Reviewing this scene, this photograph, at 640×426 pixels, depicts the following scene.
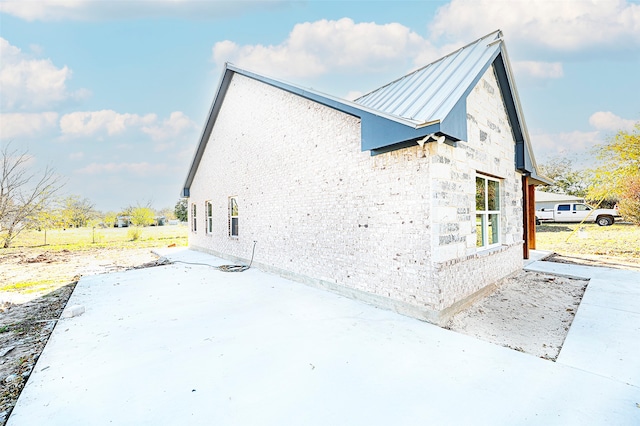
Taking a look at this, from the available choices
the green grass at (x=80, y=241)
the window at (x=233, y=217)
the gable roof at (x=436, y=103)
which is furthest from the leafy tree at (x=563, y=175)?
the green grass at (x=80, y=241)

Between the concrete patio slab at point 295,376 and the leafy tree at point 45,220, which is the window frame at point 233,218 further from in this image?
the leafy tree at point 45,220

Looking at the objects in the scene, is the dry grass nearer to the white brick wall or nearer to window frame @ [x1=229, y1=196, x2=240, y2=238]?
window frame @ [x1=229, y1=196, x2=240, y2=238]

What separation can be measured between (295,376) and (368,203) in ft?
10.3

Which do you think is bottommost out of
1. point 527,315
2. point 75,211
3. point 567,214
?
point 527,315

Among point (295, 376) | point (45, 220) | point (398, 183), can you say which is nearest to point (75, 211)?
point (45, 220)

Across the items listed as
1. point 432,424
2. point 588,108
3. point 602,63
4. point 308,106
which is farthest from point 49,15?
point 588,108

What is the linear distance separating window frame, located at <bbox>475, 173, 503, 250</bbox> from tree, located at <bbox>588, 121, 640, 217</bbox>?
10168 mm

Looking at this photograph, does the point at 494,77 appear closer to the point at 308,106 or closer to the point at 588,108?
the point at 308,106

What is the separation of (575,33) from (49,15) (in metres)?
18.0

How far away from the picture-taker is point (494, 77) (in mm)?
6086

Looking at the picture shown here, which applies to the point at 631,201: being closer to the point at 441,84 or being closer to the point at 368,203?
the point at 441,84

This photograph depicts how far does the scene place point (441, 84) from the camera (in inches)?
192

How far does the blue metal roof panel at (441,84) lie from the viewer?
4.09 meters

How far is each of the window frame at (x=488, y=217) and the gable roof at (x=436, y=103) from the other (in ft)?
5.01
